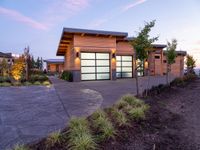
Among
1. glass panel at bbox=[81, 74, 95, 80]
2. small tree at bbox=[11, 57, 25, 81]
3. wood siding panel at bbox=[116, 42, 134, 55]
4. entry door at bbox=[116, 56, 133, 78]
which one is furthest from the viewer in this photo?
entry door at bbox=[116, 56, 133, 78]

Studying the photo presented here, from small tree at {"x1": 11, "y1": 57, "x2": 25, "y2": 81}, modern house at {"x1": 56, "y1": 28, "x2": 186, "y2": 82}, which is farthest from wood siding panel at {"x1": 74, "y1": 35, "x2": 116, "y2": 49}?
small tree at {"x1": 11, "y1": 57, "x2": 25, "y2": 81}

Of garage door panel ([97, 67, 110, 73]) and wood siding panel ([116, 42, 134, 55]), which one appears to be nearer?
garage door panel ([97, 67, 110, 73])

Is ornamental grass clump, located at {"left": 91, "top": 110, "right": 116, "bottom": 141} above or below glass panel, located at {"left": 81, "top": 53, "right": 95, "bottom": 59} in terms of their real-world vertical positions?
below

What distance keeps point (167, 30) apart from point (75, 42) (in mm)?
10069

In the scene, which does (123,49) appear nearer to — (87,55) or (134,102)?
(87,55)

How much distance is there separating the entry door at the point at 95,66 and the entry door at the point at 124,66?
8.71 feet

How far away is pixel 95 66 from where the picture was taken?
19219 millimetres

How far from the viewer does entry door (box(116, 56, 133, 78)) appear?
21969 millimetres

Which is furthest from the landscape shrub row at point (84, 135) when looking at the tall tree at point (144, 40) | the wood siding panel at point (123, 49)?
the wood siding panel at point (123, 49)

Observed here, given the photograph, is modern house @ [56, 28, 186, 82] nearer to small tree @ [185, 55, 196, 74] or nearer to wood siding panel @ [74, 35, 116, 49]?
wood siding panel @ [74, 35, 116, 49]

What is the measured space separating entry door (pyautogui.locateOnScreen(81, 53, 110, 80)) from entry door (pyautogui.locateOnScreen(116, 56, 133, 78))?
265 cm

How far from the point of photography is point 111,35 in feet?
61.1

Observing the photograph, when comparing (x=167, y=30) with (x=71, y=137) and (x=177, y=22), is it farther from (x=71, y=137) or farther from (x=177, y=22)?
(x=71, y=137)

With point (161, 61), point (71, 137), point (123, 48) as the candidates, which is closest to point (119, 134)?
point (71, 137)
